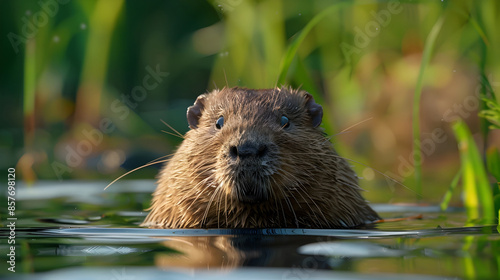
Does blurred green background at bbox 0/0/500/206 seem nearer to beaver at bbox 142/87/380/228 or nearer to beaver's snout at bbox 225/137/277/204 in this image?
beaver at bbox 142/87/380/228

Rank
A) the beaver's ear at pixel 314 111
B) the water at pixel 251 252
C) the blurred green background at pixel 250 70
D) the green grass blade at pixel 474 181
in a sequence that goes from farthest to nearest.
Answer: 1. the blurred green background at pixel 250 70
2. the beaver's ear at pixel 314 111
3. the green grass blade at pixel 474 181
4. the water at pixel 251 252

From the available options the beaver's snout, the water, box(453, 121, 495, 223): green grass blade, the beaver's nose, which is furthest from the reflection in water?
box(453, 121, 495, 223): green grass blade

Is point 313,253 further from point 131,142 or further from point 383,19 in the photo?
point 131,142

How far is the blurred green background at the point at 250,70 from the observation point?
6.62m

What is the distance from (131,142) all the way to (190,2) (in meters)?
2.40

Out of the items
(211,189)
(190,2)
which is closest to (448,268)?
(211,189)

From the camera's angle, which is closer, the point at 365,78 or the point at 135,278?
the point at 135,278

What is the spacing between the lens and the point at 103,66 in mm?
7836

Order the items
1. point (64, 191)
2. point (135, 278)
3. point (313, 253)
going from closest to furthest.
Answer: point (135, 278) → point (313, 253) → point (64, 191)

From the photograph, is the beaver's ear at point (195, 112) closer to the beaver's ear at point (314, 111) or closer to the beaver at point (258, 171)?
the beaver at point (258, 171)

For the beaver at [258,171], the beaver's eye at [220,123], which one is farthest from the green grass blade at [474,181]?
the beaver's eye at [220,123]

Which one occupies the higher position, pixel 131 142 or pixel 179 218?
pixel 131 142

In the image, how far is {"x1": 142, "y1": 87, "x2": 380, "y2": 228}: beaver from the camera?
3.11m

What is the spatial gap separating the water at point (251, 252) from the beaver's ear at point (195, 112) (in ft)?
2.35
